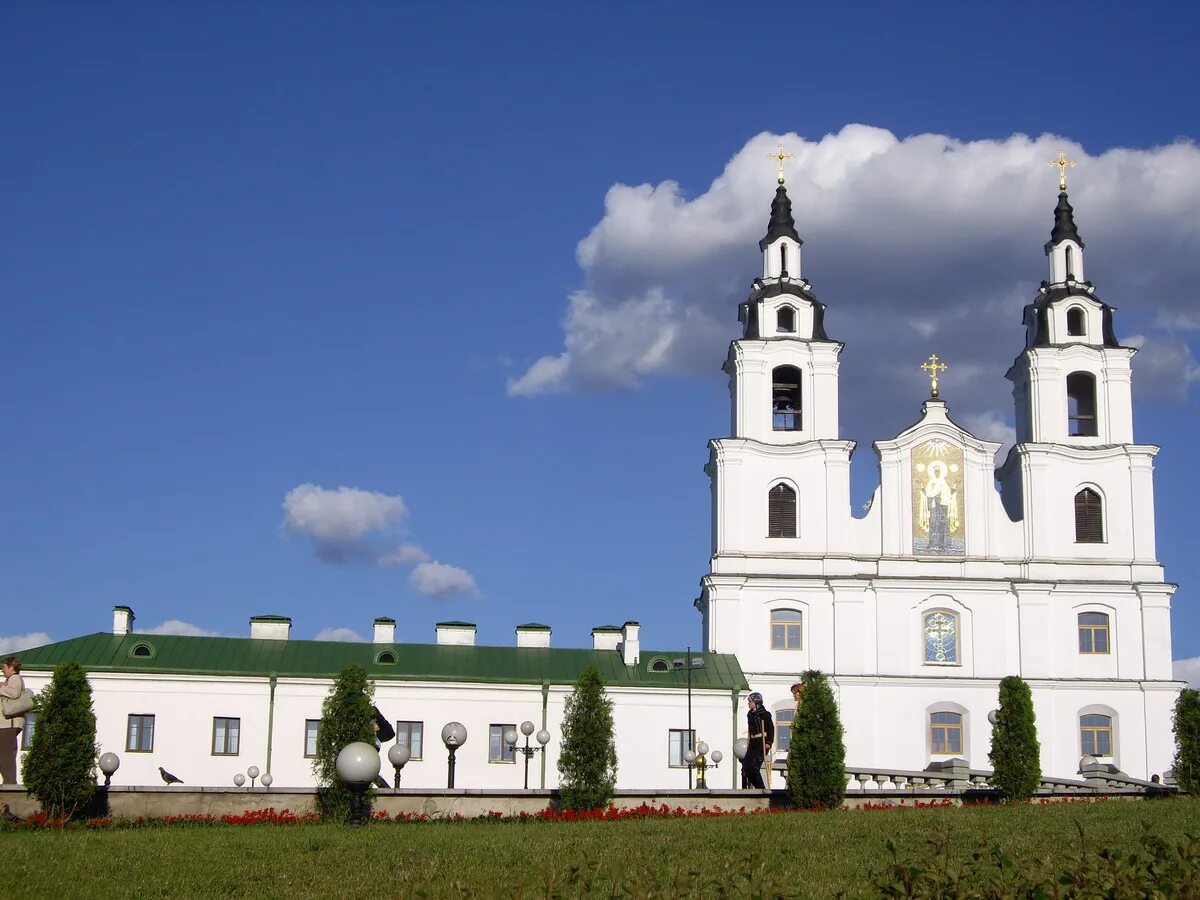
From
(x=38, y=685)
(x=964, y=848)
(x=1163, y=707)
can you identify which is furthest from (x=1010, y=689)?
(x=38, y=685)

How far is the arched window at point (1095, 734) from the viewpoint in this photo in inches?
1761

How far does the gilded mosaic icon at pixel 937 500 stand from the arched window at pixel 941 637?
2009 millimetres

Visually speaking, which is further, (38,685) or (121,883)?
(38,685)

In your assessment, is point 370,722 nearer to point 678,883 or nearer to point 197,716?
point 678,883

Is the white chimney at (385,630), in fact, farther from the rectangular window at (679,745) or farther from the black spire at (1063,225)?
the black spire at (1063,225)

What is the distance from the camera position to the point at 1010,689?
26.6 m

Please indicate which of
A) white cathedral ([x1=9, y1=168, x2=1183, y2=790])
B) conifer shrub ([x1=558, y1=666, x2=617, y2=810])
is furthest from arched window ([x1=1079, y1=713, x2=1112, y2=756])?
conifer shrub ([x1=558, y1=666, x2=617, y2=810])

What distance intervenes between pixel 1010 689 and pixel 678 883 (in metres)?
18.2

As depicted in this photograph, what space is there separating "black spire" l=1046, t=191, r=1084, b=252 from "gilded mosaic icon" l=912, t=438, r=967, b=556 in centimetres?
842

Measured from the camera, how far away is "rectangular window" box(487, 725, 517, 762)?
41.2 m

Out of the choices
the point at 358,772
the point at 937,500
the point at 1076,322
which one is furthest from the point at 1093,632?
the point at 358,772

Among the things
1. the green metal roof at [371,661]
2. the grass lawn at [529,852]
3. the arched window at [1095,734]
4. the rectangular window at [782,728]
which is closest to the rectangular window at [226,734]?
the green metal roof at [371,661]

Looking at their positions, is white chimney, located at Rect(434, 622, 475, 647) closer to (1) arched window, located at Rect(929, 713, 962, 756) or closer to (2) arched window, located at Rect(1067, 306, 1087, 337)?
(1) arched window, located at Rect(929, 713, 962, 756)

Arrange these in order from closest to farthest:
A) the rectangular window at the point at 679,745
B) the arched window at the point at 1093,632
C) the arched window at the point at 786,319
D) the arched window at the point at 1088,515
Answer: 1. the rectangular window at the point at 679,745
2. the arched window at the point at 1093,632
3. the arched window at the point at 1088,515
4. the arched window at the point at 786,319
